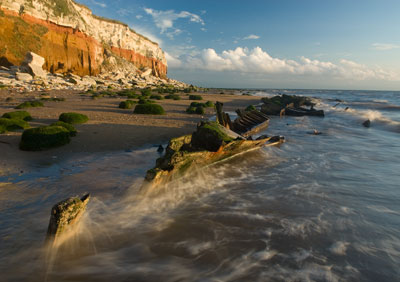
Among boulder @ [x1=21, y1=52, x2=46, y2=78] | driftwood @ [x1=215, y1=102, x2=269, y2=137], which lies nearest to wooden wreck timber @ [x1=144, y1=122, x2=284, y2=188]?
driftwood @ [x1=215, y1=102, x2=269, y2=137]

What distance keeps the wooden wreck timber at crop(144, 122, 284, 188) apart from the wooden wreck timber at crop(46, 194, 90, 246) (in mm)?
1970

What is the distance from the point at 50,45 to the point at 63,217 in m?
63.2

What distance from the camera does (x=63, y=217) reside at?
3.41 m

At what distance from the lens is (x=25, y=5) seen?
47.2 meters

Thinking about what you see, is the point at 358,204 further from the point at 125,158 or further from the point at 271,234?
the point at 125,158

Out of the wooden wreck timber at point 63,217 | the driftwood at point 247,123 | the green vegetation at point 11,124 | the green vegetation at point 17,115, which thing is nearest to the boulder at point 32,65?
the green vegetation at point 17,115

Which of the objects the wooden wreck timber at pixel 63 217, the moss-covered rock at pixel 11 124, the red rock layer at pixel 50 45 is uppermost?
the red rock layer at pixel 50 45

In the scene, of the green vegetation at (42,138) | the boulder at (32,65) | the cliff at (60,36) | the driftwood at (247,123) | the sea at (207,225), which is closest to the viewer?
the sea at (207,225)

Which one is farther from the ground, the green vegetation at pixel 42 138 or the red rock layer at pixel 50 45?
the red rock layer at pixel 50 45

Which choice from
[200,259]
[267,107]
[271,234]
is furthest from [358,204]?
[267,107]

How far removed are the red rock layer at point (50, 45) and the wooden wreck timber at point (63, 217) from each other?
58018 mm

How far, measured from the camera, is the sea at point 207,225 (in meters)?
3.44

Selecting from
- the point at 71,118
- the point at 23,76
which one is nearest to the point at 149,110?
the point at 71,118

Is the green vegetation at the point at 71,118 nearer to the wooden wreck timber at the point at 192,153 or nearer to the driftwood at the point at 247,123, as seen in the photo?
the driftwood at the point at 247,123
